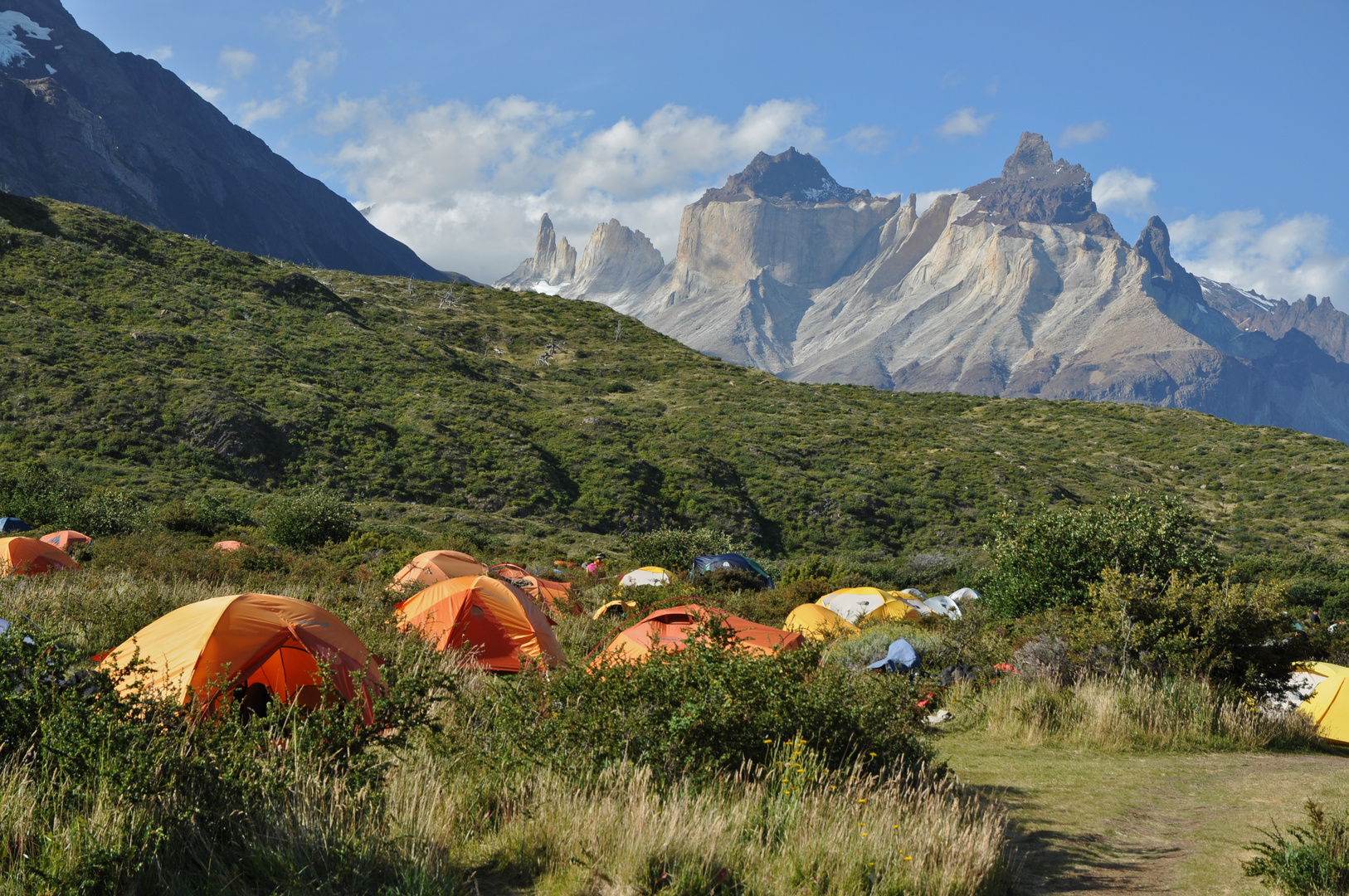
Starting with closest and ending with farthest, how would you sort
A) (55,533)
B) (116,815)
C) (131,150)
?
1. (116,815)
2. (55,533)
3. (131,150)

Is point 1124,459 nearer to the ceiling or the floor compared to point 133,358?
nearer to the ceiling

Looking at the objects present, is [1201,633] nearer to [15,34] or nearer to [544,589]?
[544,589]

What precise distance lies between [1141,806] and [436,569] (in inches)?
558

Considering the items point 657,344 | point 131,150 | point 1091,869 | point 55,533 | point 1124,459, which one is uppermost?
point 131,150

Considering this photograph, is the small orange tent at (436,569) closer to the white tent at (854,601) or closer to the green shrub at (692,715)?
the white tent at (854,601)

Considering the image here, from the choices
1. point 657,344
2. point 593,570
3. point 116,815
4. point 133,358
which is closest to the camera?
point 116,815

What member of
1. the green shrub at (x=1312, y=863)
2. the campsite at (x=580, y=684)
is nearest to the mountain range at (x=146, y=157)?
the campsite at (x=580, y=684)

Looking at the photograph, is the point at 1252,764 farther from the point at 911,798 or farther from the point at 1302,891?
the point at 911,798

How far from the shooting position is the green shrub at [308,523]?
22.7 m

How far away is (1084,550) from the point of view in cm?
1238

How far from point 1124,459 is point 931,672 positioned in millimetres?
41664

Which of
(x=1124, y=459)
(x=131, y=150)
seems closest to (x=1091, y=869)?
(x=1124, y=459)

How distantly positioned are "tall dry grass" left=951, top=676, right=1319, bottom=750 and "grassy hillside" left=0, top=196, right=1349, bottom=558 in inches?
936

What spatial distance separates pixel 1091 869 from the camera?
505 cm
